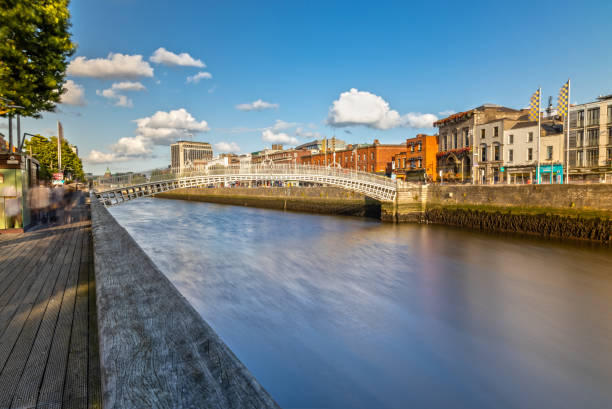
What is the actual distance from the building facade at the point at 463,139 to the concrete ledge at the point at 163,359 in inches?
1324

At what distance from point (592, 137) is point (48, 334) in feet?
112

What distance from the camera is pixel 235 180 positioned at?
23109 millimetres

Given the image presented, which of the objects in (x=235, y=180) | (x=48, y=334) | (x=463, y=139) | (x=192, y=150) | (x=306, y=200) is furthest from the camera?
(x=192, y=150)

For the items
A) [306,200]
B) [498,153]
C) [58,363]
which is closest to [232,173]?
[306,200]

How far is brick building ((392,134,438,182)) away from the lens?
135ft

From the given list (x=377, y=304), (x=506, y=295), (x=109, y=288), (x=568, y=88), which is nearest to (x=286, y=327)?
(x=377, y=304)

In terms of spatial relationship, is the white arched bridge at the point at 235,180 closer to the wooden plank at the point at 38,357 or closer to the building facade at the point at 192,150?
the wooden plank at the point at 38,357

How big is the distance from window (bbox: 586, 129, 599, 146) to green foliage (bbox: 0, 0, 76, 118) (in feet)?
108

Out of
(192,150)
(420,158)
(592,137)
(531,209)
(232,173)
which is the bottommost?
(531,209)

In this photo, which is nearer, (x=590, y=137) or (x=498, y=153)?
(x=590, y=137)

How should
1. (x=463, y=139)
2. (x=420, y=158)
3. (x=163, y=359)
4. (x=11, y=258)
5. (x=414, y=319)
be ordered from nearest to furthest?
(x=163, y=359), (x=11, y=258), (x=414, y=319), (x=463, y=139), (x=420, y=158)

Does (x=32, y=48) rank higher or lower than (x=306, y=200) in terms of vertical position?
higher

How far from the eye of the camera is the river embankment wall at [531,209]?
15.6m

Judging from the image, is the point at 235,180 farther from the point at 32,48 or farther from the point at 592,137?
the point at 592,137
